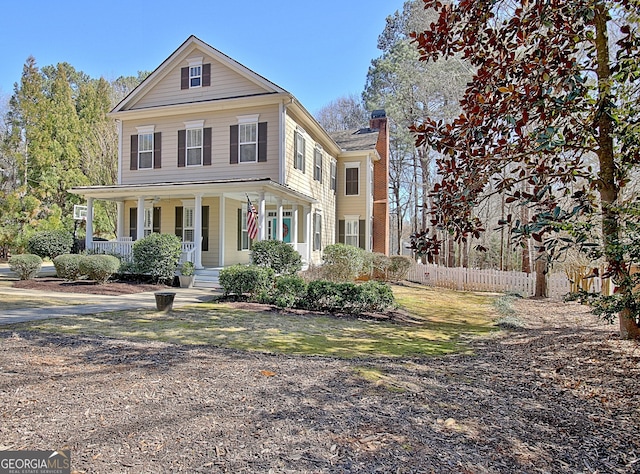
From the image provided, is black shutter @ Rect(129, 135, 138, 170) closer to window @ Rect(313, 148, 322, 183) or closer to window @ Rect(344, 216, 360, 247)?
window @ Rect(313, 148, 322, 183)

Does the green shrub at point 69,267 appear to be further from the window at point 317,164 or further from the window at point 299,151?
the window at point 317,164

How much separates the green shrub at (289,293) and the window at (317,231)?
9.49m

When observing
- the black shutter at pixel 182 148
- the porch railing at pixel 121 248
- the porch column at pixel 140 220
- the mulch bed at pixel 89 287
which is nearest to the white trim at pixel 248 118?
the black shutter at pixel 182 148

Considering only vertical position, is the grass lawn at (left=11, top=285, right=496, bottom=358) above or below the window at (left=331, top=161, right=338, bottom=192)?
below

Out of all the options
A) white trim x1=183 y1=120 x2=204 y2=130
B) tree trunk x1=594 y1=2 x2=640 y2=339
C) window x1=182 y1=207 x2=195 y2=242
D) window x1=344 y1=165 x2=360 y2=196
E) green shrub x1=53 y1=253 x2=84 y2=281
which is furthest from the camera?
window x1=344 y1=165 x2=360 y2=196

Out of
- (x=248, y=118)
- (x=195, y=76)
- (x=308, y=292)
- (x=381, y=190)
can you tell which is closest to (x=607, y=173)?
(x=308, y=292)

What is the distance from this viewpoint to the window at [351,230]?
73.9ft

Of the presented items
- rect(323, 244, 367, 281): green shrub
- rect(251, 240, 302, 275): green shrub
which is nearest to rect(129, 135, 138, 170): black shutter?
rect(251, 240, 302, 275): green shrub

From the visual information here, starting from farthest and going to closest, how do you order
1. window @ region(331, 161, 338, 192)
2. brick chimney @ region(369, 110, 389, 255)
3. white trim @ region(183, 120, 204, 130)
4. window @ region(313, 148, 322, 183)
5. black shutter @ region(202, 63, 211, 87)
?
brick chimney @ region(369, 110, 389, 255) → window @ region(331, 161, 338, 192) → window @ region(313, 148, 322, 183) → black shutter @ region(202, 63, 211, 87) → white trim @ region(183, 120, 204, 130)

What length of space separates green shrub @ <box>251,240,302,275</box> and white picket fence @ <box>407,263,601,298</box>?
870 cm

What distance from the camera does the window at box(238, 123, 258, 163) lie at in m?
15.9

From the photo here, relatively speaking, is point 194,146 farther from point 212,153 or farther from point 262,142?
point 262,142

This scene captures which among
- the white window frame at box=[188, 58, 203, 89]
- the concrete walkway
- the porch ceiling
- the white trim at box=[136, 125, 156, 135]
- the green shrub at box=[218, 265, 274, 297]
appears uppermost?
the white window frame at box=[188, 58, 203, 89]

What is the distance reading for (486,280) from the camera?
1792cm
